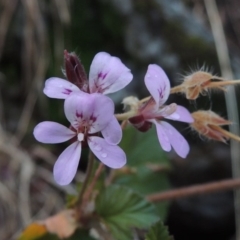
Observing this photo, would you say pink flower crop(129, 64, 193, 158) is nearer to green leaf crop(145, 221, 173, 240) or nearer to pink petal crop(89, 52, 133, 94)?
pink petal crop(89, 52, 133, 94)

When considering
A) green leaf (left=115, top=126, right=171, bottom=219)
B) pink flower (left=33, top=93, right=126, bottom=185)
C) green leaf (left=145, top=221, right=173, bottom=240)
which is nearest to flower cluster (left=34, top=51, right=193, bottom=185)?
pink flower (left=33, top=93, right=126, bottom=185)

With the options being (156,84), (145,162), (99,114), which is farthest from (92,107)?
(145,162)

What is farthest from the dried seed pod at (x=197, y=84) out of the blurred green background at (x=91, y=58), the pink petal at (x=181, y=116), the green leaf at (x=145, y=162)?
the blurred green background at (x=91, y=58)

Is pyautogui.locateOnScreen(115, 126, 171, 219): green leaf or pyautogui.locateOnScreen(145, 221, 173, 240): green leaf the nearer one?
pyautogui.locateOnScreen(145, 221, 173, 240): green leaf

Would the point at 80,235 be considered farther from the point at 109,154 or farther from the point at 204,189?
the point at 109,154

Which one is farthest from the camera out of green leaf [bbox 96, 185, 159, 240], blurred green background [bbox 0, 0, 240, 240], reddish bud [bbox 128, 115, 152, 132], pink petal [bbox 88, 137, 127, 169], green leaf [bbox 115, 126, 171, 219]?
blurred green background [bbox 0, 0, 240, 240]

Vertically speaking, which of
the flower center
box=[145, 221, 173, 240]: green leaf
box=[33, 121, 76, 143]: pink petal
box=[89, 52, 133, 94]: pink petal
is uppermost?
box=[89, 52, 133, 94]: pink petal

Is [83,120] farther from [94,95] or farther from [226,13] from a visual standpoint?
[226,13]

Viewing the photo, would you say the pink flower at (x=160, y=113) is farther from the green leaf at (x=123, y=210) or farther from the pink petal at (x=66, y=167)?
the green leaf at (x=123, y=210)
